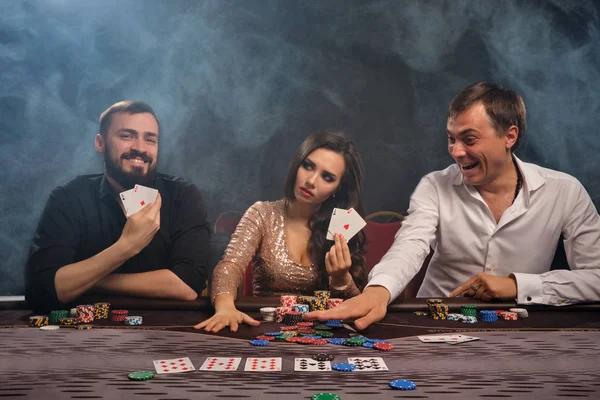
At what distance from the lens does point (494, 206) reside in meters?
2.78

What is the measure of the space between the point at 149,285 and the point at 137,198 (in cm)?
53

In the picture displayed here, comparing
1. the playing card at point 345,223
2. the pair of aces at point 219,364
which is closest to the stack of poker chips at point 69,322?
the pair of aces at point 219,364

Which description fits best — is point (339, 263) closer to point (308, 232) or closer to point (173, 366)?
point (308, 232)

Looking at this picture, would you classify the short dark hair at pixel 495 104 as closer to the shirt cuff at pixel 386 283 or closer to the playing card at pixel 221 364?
the shirt cuff at pixel 386 283

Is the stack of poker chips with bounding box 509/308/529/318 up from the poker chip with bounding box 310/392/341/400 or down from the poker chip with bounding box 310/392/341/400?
up

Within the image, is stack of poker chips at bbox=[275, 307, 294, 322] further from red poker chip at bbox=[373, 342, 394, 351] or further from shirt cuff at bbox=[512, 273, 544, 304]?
shirt cuff at bbox=[512, 273, 544, 304]

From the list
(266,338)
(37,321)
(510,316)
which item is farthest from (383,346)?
(37,321)

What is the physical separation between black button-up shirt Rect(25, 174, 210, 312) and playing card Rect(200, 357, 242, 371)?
1.42 meters

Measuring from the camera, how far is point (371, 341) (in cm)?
Result: 153

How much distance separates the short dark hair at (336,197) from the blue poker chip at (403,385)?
66.9 inches

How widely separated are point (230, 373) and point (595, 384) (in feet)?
2.61

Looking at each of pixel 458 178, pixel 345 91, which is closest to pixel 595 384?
pixel 458 178

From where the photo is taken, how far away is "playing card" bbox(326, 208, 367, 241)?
272cm

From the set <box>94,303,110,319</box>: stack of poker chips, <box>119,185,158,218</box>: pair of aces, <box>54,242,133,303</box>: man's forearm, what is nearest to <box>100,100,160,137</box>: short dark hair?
<box>119,185,158,218</box>: pair of aces
